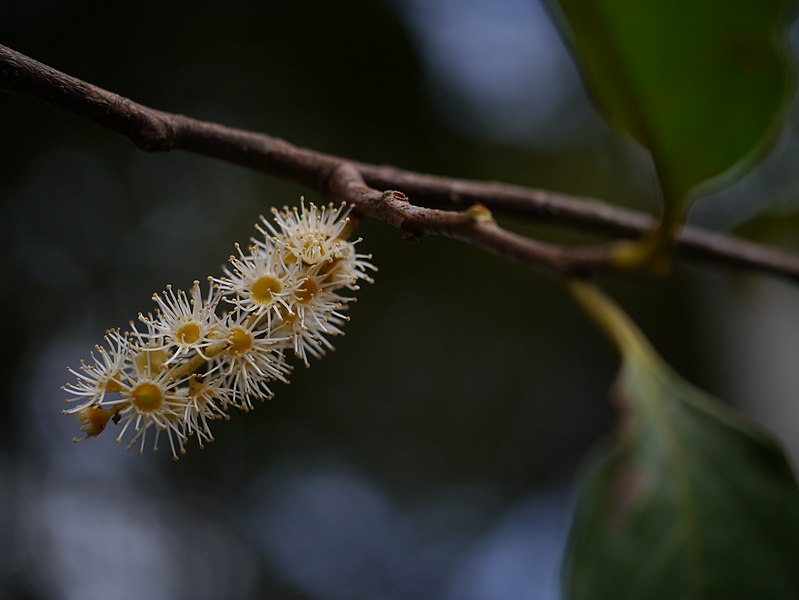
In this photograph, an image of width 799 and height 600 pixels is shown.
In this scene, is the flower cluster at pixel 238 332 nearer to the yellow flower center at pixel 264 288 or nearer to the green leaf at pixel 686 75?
the yellow flower center at pixel 264 288

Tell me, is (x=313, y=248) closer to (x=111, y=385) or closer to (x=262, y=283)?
(x=262, y=283)

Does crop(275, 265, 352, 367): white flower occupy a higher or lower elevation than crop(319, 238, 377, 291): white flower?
lower

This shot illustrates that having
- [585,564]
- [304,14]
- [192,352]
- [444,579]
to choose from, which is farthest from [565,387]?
[192,352]

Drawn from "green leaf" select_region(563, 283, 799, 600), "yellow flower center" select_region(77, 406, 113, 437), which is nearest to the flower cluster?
"yellow flower center" select_region(77, 406, 113, 437)

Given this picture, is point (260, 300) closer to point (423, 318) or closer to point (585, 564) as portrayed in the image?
point (585, 564)

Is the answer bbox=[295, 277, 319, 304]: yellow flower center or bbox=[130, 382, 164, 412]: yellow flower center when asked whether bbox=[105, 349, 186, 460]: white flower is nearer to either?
bbox=[130, 382, 164, 412]: yellow flower center

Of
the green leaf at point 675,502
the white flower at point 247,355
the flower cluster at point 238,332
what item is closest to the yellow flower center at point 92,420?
the flower cluster at point 238,332
